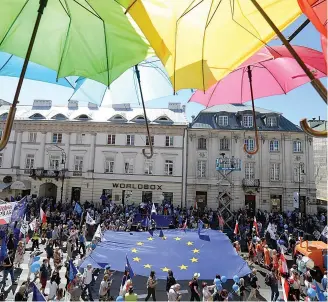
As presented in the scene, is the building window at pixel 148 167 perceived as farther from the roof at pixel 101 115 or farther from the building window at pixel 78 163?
the building window at pixel 78 163

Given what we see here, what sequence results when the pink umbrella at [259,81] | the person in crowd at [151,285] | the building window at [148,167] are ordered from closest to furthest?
the pink umbrella at [259,81], the person in crowd at [151,285], the building window at [148,167]

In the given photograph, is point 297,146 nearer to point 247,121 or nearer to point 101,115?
point 247,121

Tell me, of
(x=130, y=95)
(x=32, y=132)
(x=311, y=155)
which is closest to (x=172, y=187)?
(x=311, y=155)

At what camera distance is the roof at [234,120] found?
39.8 m

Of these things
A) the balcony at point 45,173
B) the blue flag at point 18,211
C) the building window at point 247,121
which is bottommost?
the blue flag at point 18,211

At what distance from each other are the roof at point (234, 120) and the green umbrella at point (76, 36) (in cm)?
3490

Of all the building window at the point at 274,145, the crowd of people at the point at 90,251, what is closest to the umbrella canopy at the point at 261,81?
the crowd of people at the point at 90,251

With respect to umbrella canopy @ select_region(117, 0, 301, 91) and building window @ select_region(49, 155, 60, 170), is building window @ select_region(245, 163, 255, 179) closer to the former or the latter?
building window @ select_region(49, 155, 60, 170)

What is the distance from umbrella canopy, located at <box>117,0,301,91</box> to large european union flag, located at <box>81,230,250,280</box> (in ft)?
34.3

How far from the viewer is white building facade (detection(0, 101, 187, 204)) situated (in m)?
39.6

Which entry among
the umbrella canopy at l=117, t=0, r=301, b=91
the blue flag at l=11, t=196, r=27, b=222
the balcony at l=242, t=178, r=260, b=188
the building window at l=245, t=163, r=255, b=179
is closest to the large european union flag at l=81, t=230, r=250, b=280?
the blue flag at l=11, t=196, r=27, b=222

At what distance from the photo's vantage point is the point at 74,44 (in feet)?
18.3

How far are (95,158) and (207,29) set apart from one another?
37229mm

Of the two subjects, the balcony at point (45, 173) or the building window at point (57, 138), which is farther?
the building window at point (57, 138)
